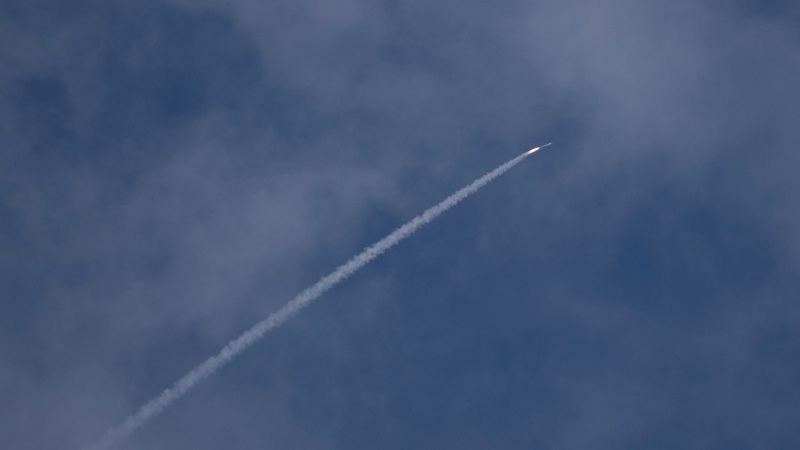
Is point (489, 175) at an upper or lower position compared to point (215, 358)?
upper

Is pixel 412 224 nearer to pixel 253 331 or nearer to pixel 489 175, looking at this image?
pixel 489 175

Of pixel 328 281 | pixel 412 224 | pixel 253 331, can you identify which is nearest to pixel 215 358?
pixel 253 331

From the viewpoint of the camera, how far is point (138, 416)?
13275cm

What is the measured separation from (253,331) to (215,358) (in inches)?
240

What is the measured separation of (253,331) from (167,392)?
43.0ft

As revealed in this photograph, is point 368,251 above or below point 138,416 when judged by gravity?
above

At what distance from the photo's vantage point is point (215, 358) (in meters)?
138

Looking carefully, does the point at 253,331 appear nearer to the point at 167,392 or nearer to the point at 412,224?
the point at 167,392

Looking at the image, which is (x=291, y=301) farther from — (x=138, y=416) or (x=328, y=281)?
(x=138, y=416)

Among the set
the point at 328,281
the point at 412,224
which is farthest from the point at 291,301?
the point at 412,224

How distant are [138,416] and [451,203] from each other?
142 feet

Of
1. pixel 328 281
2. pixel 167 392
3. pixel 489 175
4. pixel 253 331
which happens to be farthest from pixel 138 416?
pixel 489 175

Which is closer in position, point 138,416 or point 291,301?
point 138,416

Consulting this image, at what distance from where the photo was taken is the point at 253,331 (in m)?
136
